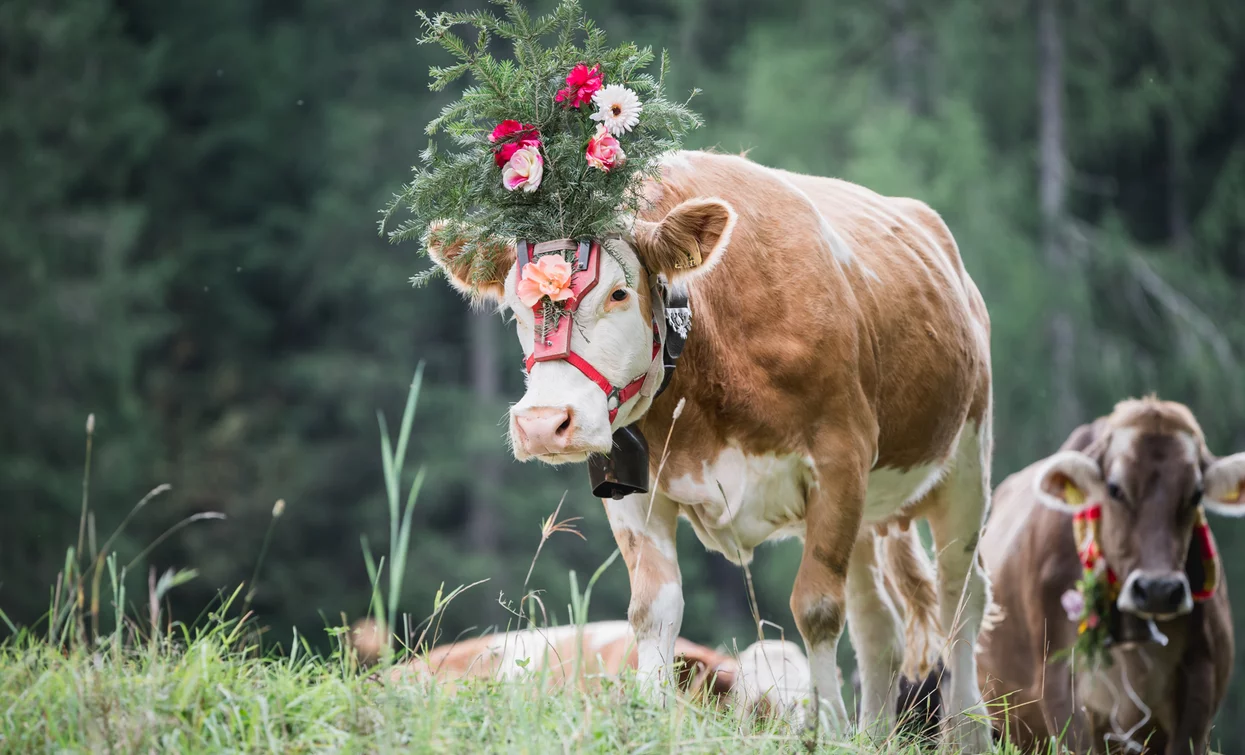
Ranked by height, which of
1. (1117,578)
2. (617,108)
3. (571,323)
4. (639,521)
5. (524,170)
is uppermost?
(617,108)

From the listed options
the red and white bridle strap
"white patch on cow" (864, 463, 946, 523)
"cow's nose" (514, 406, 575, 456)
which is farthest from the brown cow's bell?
"white patch on cow" (864, 463, 946, 523)

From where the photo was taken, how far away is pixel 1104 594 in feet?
20.0

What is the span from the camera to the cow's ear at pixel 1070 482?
6195 millimetres

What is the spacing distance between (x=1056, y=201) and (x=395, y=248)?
9.49 metres

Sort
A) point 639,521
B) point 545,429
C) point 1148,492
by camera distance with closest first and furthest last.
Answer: point 545,429
point 639,521
point 1148,492

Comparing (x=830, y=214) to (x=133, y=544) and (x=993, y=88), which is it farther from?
(x=993, y=88)

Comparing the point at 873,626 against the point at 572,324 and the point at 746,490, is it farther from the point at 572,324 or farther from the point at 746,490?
the point at 572,324

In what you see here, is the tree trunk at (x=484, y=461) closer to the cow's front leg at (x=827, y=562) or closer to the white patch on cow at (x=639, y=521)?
the white patch on cow at (x=639, y=521)

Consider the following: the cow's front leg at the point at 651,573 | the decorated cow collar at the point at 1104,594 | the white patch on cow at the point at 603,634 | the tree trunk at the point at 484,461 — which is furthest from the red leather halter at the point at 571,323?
the tree trunk at the point at 484,461

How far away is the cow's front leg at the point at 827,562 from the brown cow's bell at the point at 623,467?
0.54m

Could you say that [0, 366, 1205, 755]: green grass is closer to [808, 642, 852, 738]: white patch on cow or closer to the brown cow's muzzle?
[808, 642, 852, 738]: white patch on cow

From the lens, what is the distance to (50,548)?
16594 mm

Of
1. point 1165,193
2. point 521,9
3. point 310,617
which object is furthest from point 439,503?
point 521,9

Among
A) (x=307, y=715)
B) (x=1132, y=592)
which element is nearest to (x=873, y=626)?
(x=1132, y=592)
